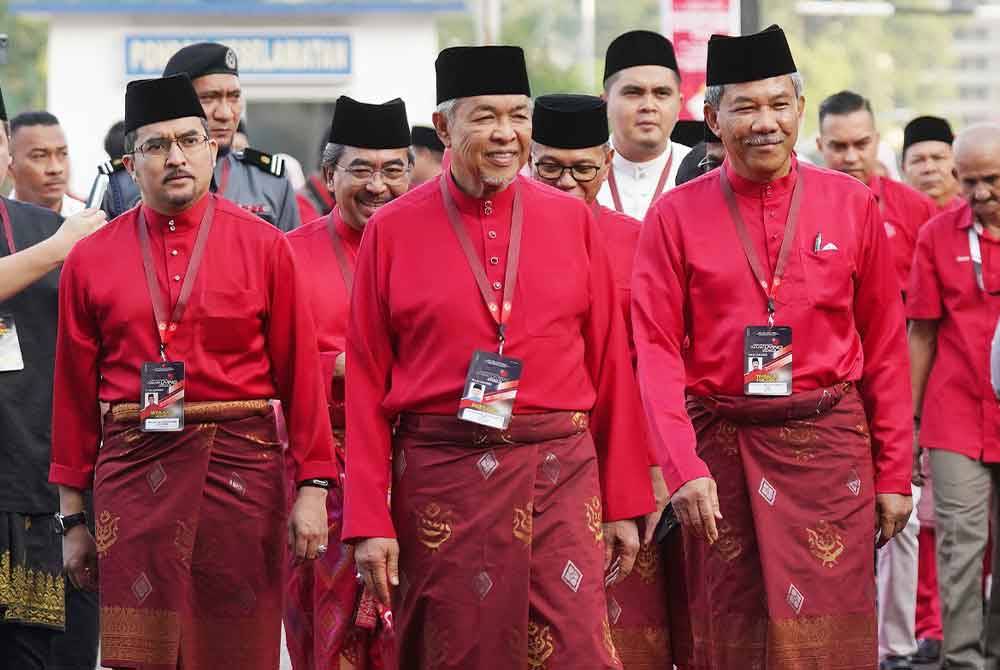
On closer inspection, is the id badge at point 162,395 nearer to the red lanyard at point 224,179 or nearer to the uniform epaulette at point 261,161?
the red lanyard at point 224,179

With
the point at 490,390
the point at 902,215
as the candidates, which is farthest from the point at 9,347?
the point at 902,215

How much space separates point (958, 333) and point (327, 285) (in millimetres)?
3293

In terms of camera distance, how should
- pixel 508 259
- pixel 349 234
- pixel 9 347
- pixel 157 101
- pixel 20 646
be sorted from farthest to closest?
pixel 349 234 < pixel 9 347 < pixel 20 646 < pixel 157 101 < pixel 508 259

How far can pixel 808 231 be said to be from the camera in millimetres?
7109

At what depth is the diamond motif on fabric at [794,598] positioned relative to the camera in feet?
22.8

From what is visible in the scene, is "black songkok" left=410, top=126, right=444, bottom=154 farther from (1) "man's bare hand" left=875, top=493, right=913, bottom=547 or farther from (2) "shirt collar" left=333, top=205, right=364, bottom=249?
(1) "man's bare hand" left=875, top=493, right=913, bottom=547

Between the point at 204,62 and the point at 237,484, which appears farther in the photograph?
the point at 204,62

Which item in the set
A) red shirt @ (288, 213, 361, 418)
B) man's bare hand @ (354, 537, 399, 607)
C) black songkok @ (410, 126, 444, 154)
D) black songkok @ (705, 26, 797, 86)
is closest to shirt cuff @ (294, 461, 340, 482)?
man's bare hand @ (354, 537, 399, 607)

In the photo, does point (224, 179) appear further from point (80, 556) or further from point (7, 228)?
point (80, 556)

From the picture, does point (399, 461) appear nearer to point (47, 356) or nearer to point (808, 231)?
point (808, 231)

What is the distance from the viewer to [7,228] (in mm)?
8180

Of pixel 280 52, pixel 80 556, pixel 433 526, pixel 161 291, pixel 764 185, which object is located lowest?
pixel 80 556

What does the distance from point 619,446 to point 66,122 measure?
77.1 feet

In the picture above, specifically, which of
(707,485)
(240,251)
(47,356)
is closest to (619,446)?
(707,485)
